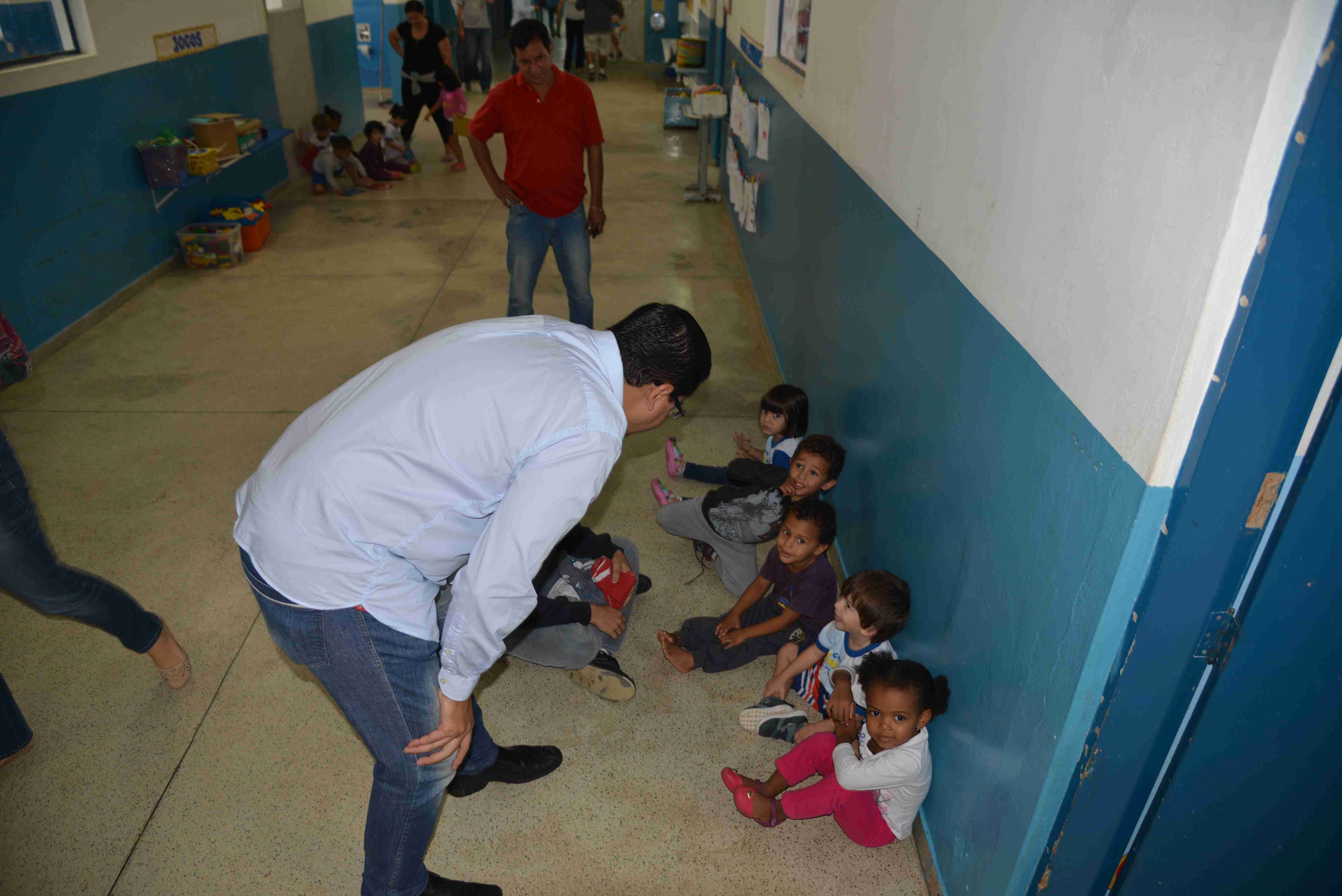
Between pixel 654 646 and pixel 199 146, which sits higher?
pixel 199 146

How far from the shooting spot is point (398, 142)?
842cm

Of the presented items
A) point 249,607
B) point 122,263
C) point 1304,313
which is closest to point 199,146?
point 122,263

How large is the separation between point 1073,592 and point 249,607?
269 cm

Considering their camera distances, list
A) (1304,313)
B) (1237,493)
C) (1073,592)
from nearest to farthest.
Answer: (1304,313) < (1237,493) < (1073,592)

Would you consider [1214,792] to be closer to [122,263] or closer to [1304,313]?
[1304,313]

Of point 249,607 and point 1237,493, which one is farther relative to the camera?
point 249,607

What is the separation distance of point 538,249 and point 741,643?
2387 mm

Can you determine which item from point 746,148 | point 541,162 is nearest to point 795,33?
point 746,148

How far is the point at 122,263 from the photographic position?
5.31 meters

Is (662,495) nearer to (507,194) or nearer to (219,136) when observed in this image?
(507,194)

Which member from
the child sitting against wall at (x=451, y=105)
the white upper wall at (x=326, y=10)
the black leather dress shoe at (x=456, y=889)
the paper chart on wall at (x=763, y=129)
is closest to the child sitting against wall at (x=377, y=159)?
the child sitting against wall at (x=451, y=105)

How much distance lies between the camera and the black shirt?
8.24 m

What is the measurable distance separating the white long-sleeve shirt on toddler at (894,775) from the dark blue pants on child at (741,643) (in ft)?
1.95

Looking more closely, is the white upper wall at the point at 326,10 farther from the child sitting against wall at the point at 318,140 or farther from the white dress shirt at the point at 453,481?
the white dress shirt at the point at 453,481
